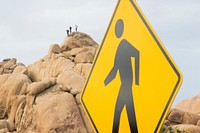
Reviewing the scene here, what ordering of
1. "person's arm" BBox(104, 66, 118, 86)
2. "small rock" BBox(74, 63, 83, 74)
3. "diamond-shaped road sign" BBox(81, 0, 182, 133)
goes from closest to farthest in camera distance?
"diamond-shaped road sign" BBox(81, 0, 182, 133) < "person's arm" BBox(104, 66, 118, 86) < "small rock" BBox(74, 63, 83, 74)

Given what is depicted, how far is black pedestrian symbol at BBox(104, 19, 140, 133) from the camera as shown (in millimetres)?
2910

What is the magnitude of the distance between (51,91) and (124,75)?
2206 cm

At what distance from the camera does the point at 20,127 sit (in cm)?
2472

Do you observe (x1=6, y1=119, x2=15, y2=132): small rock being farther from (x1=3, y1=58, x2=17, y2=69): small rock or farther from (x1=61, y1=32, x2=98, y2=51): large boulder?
(x1=61, y1=32, x2=98, y2=51): large boulder

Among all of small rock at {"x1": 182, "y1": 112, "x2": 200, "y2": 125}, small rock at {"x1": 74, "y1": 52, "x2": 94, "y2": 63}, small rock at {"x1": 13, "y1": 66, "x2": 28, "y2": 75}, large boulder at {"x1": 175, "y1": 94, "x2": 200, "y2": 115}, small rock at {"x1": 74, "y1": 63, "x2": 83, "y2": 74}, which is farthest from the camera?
large boulder at {"x1": 175, "y1": 94, "x2": 200, "y2": 115}

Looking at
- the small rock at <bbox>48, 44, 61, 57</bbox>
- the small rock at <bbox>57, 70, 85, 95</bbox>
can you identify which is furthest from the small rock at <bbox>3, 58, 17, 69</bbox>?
the small rock at <bbox>57, 70, 85, 95</bbox>

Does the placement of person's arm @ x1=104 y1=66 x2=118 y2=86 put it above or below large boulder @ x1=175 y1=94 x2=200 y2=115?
above

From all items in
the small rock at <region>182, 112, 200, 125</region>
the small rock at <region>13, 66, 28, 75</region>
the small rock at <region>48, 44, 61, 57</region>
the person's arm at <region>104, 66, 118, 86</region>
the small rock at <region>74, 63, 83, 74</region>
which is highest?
the person's arm at <region>104, 66, 118, 86</region>

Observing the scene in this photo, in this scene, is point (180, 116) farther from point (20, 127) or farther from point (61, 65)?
point (20, 127)

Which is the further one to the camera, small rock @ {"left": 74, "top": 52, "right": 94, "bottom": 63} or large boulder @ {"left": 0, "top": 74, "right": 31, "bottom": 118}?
small rock @ {"left": 74, "top": 52, "right": 94, "bottom": 63}

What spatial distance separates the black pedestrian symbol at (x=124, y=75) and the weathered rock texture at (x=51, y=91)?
1929 cm

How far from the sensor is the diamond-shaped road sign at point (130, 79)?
8.93ft

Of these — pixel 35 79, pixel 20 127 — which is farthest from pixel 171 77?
pixel 35 79

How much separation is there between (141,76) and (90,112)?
0.66m
